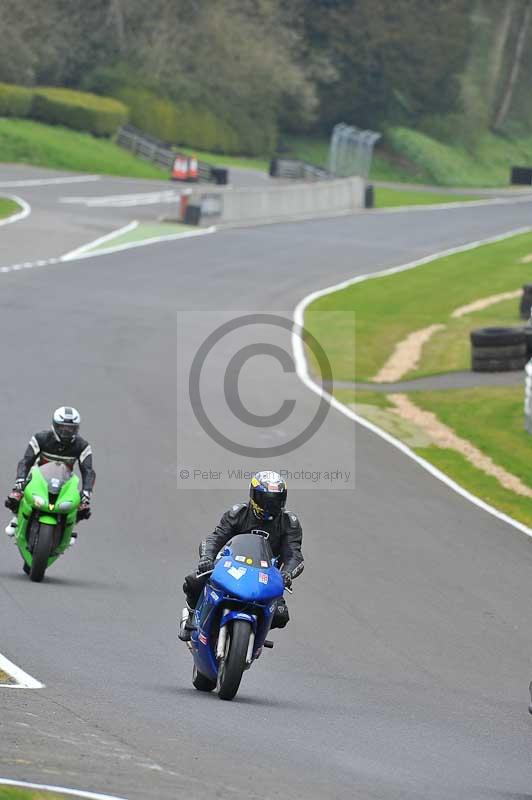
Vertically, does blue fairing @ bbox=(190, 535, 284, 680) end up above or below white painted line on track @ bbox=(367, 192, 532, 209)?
below

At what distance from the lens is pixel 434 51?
9581 cm

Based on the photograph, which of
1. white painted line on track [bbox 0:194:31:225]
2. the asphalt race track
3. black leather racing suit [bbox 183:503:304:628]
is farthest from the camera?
white painted line on track [bbox 0:194:31:225]

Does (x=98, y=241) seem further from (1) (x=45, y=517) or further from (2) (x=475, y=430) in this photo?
(1) (x=45, y=517)

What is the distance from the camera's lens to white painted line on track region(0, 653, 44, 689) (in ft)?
32.4

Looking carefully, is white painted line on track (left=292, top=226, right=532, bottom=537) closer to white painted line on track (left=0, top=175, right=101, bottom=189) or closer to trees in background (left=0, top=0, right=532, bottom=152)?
white painted line on track (left=0, top=175, right=101, bottom=189)

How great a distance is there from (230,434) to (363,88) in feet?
248

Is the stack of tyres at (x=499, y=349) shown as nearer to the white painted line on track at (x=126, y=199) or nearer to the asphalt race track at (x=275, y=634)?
the asphalt race track at (x=275, y=634)

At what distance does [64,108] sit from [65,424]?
5815 centimetres

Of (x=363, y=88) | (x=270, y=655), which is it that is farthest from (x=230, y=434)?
(x=363, y=88)

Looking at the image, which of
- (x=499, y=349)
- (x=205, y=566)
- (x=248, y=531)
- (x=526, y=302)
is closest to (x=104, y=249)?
(x=526, y=302)

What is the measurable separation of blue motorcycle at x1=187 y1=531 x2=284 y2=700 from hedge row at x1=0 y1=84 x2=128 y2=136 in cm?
5960

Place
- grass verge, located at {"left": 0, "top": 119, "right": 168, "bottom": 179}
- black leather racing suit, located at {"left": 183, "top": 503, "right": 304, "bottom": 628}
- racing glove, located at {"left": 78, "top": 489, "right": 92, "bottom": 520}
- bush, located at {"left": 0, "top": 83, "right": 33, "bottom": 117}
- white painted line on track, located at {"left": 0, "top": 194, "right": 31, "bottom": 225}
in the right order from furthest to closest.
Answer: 1. bush, located at {"left": 0, "top": 83, "right": 33, "bottom": 117}
2. grass verge, located at {"left": 0, "top": 119, "right": 168, "bottom": 179}
3. white painted line on track, located at {"left": 0, "top": 194, "right": 31, "bottom": 225}
4. racing glove, located at {"left": 78, "top": 489, "right": 92, "bottom": 520}
5. black leather racing suit, located at {"left": 183, "top": 503, "right": 304, "bottom": 628}

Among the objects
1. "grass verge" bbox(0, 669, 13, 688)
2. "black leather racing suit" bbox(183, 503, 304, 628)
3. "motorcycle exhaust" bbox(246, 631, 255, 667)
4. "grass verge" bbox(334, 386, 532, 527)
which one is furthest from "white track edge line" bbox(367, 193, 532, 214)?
"grass verge" bbox(0, 669, 13, 688)

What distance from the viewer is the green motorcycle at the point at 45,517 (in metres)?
14.0
